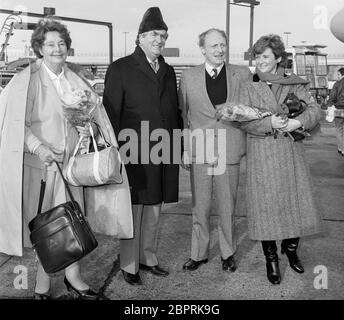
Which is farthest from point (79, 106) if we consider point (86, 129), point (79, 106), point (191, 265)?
point (191, 265)

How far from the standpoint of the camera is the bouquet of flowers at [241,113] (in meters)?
3.27

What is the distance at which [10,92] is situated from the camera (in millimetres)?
2895

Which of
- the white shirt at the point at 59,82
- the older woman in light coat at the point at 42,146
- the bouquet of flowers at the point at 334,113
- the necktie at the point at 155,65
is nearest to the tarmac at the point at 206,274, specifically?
the older woman in light coat at the point at 42,146

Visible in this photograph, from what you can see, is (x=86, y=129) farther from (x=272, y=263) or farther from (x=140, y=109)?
(x=272, y=263)

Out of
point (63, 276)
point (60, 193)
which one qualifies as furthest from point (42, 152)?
point (63, 276)

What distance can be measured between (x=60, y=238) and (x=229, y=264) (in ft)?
4.87

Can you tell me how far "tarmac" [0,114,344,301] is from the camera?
3297mm

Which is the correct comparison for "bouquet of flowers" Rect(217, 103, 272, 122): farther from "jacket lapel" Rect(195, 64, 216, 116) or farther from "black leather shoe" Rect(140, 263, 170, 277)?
"black leather shoe" Rect(140, 263, 170, 277)

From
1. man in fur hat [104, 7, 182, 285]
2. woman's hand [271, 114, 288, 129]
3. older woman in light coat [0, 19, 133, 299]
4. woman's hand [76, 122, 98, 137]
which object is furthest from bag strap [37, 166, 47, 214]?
woman's hand [271, 114, 288, 129]

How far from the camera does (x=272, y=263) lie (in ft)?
11.6

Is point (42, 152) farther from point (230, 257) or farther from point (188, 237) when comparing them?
point (188, 237)

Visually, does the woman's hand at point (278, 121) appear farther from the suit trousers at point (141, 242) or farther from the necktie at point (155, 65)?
the suit trousers at point (141, 242)

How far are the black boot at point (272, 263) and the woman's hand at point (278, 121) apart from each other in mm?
883
